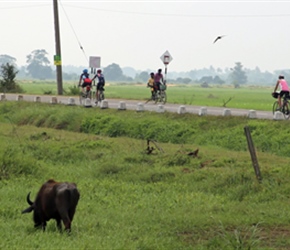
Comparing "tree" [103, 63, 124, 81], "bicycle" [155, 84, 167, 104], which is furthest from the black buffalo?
"tree" [103, 63, 124, 81]

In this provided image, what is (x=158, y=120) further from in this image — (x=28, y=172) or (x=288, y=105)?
(x=28, y=172)

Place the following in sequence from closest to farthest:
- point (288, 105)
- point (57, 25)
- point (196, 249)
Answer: point (196, 249), point (288, 105), point (57, 25)

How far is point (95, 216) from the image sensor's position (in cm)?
1149

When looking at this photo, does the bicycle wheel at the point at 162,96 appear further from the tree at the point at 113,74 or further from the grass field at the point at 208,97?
the tree at the point at 113,74

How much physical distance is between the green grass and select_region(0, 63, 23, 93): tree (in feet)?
68.2

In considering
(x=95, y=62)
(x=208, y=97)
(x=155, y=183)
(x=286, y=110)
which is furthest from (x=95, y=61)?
(x=155, y=183)

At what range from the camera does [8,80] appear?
48.6 meters

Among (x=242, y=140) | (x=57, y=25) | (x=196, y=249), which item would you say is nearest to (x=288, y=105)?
(x=242, y=140)

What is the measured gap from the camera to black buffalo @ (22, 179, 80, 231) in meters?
9.53

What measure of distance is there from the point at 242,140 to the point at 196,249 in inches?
479

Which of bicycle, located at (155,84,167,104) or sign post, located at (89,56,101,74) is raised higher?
sign post, located at (89,56,101,74)

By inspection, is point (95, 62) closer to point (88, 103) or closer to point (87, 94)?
point (87, 94)

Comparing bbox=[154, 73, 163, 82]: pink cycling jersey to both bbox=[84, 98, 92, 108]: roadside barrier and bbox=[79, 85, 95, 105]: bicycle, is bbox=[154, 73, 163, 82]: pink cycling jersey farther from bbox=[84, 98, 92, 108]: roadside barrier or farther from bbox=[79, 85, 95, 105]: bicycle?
bbox=[84, 98, 92, 108]: roadside barrier

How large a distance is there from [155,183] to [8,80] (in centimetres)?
3513
